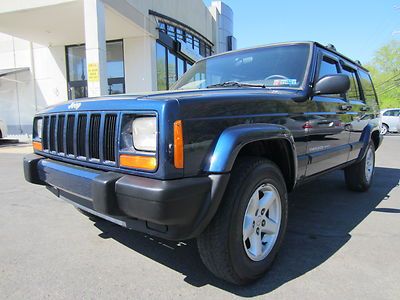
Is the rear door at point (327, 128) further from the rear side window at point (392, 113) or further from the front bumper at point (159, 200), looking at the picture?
the rear side window at point (392, 113)

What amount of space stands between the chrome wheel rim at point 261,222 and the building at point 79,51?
31.6ft

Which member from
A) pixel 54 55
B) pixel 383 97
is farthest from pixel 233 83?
pixel 383 97

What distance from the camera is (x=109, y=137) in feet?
7.52

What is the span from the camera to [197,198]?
2014 millimetres

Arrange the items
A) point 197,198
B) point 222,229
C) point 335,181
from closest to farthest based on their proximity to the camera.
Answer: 1. point 197,198
2. point 222,229
3. point 335,181

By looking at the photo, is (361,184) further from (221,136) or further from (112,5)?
(112,5)

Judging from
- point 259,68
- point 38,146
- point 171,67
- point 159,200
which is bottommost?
point 159,200

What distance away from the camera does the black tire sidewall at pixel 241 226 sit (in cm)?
221

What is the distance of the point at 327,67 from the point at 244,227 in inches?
91.7

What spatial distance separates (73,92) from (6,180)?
1113 centimetres

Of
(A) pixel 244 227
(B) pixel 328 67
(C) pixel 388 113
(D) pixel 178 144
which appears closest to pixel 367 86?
(B) pixel 328 67

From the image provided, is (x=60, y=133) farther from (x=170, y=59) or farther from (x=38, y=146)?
(x=170, y=59)

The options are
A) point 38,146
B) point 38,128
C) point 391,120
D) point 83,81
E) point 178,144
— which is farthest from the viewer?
point 391,120

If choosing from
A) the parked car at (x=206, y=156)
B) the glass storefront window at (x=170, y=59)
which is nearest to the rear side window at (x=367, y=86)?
the parked car at (x=206, y=156)
